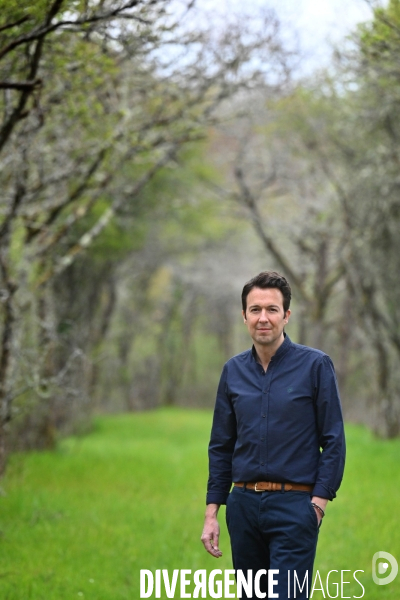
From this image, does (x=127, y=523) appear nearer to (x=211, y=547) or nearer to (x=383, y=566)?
(x=383, y=566)

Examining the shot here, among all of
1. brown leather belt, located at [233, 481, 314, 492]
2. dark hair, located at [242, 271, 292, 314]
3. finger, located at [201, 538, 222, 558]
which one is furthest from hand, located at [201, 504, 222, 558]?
dark hair, located at [242, 271, 292, 314]

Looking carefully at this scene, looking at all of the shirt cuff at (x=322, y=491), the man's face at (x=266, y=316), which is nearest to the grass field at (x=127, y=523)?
the shirt cuff at (x=322, y=491)

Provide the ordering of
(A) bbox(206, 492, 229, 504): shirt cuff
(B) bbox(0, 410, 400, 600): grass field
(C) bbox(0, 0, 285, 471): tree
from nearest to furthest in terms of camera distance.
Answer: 1. (A) bbox(206, 492, 229, 504): shirt cuff
2. (B) bbox(0, 410, 400, 600): grass field
3. (C) bbox(0, 0, 285, 471): tree

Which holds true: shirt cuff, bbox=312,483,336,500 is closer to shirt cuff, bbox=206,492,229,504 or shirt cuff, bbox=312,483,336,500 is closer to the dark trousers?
the dark trousers

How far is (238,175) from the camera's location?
2192cm

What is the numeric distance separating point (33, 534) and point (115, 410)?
36.3 meters

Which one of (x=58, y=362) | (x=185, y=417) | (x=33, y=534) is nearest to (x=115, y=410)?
(x=185, y=417)

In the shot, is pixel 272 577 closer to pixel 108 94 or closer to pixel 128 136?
pixel 128 136

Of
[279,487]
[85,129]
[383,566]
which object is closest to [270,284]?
[279,487]

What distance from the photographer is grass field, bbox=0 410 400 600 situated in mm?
6531

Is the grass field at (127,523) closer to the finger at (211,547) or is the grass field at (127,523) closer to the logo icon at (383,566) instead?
the logo icon at (383,566)

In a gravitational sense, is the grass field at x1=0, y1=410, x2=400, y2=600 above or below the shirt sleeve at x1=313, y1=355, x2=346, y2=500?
below

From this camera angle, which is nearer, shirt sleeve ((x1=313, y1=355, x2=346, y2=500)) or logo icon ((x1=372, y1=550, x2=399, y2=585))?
shirt sleeve ((x1=313, y1=355, x2=346, y2=500))

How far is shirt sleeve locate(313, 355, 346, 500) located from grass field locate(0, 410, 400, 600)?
2.76m
